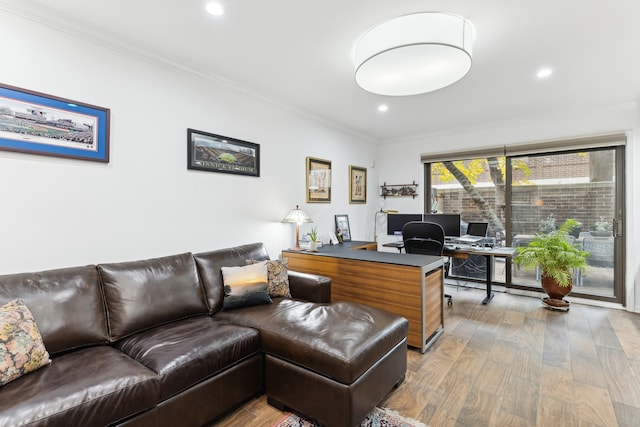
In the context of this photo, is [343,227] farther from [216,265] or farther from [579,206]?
[579,206]

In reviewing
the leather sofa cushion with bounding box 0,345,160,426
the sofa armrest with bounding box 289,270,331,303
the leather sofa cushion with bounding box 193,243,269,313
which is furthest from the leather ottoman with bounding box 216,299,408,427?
the leather sofa cushion with bounding box 0,345,160,426

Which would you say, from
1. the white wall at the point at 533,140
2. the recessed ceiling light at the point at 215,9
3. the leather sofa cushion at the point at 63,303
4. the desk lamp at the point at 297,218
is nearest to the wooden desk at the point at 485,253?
the white wall at the point at 533,140

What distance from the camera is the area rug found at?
5.67 ft

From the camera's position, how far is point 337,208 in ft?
14.7

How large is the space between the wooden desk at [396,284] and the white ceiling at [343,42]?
175 centimetres

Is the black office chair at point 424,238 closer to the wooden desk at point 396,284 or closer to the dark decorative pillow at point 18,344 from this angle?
the wooden desk at point 396,284

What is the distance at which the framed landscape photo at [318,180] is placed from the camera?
396cm

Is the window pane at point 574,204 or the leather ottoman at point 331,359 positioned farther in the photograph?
the window pane at point 574,204

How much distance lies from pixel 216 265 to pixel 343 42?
203cm

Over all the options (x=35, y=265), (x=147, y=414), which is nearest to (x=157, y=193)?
(x=35, y=265)

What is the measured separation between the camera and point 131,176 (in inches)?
92.0

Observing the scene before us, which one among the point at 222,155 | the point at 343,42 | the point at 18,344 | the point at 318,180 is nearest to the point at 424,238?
the point at 318,180

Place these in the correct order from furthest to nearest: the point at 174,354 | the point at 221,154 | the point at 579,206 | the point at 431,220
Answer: the point at 431,220
the point at 579,206
the point at 221,154
the point at 174,354

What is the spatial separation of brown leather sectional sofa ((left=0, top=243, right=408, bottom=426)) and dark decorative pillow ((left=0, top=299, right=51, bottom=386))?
0.05 metres
